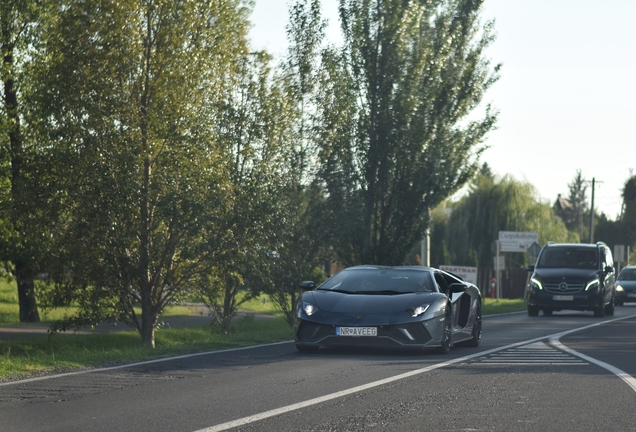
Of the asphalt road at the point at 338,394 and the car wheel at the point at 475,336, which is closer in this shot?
the asphalt road at the point at 338,394

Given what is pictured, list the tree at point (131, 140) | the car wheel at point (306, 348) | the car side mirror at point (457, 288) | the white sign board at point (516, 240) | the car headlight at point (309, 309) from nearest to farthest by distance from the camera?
the car headlight at point (309, 309) → the car wheel at point (306, 348) → the car side mirror at point (457, 288) → the tree at point (131, 140) → the white sign board at point (516, 240)

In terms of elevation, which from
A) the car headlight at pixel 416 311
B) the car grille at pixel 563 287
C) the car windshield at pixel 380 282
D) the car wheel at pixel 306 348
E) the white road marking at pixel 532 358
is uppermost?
the car windshield at pixel 380 282

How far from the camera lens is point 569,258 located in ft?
107

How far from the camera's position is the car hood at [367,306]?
14562 millimetres

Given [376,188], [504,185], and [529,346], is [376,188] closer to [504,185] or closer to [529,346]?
[529,346]

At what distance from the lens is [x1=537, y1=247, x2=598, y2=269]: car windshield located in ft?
106

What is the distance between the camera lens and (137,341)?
24609mm

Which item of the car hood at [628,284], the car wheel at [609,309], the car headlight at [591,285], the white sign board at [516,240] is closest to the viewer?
the car headlight at [591,285]

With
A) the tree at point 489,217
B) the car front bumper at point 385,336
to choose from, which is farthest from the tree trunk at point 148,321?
the tree at point 489,217

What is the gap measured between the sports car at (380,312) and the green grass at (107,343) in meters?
1.74

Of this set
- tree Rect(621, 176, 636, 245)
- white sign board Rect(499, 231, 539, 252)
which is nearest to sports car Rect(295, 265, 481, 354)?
white sign board Rect(499, 231, 539, 252)

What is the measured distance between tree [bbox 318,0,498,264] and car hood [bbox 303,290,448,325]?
1277 cm

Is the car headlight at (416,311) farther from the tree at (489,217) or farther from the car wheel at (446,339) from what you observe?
the tree at (489,217)

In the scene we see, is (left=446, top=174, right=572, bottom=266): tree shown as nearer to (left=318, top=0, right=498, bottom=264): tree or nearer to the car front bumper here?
(left=318, top=0, right=498, bottom=264): tree
